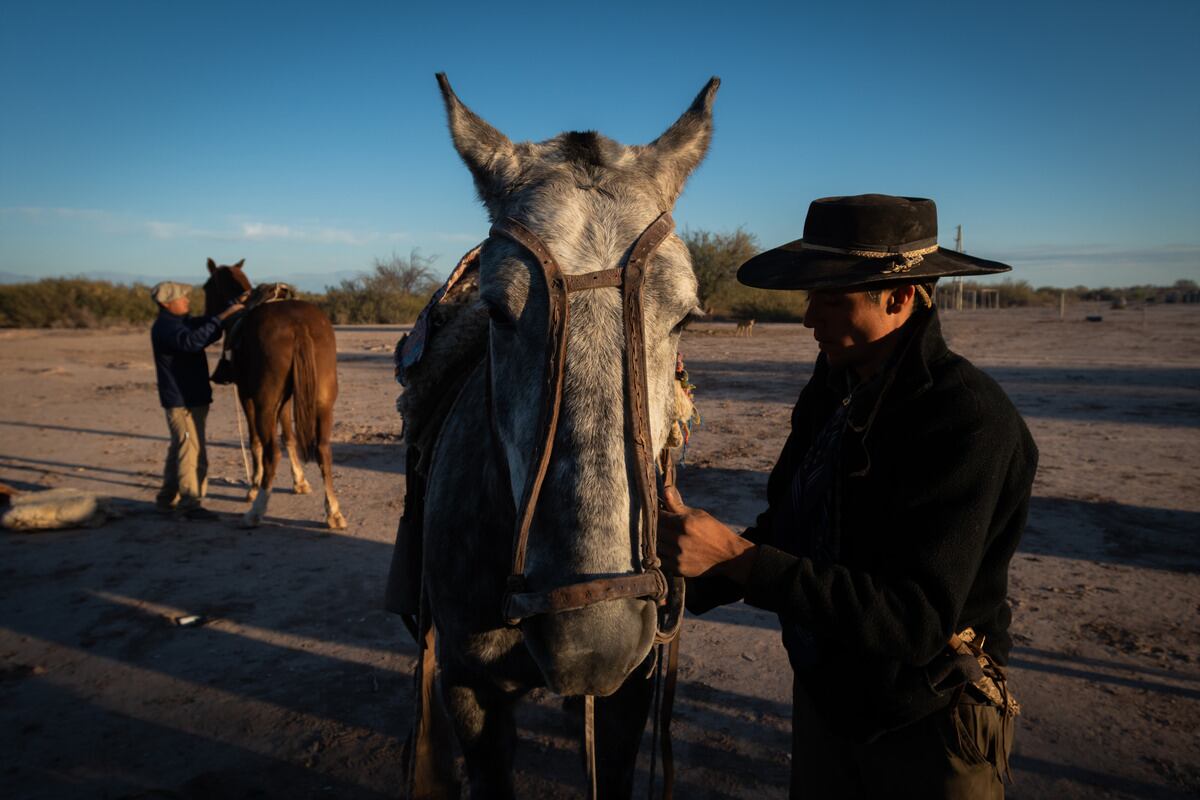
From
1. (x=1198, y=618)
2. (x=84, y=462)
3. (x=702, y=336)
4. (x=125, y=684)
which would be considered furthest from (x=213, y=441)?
(x=702, y=336)

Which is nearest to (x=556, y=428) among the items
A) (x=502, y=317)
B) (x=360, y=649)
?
(x=502, y=317)

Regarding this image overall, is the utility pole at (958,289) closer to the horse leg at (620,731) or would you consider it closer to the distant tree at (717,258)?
the distant tree at (717,258)

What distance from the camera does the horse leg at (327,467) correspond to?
6.59 metres

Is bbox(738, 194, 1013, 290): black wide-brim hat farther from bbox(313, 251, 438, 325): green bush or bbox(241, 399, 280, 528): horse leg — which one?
bbox(313, 251, 438, 325): green bush

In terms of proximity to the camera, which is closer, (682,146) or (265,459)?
(682,146)

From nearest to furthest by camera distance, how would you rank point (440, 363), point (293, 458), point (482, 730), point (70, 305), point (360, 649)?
point (482, 730) < point (440, 363) < point (360, 649) < point (293, 458) < point (70, 305)

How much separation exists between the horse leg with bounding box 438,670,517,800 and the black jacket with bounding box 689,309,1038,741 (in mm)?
1198

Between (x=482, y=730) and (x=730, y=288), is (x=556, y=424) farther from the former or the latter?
(x=730, y=288)

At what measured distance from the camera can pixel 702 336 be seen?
1063 inches

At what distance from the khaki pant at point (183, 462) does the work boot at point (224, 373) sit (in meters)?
0.43

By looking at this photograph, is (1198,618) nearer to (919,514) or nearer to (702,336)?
(919,514)

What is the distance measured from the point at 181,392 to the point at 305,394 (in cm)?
150

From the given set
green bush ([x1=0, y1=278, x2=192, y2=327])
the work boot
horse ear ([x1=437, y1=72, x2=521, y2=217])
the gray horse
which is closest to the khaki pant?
the work boot

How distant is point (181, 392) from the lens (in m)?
7.14
